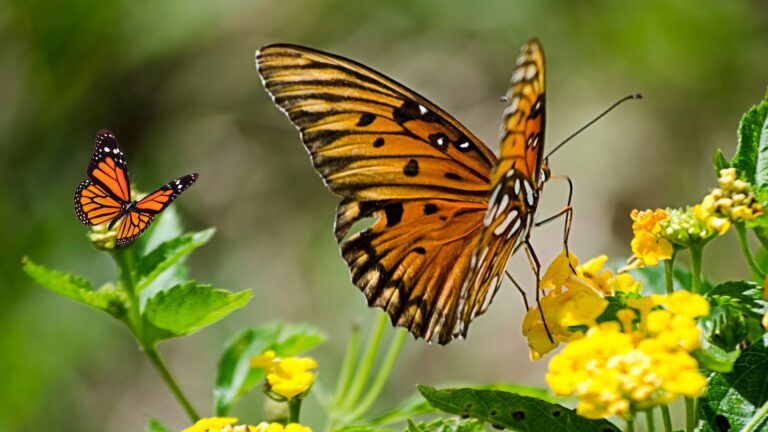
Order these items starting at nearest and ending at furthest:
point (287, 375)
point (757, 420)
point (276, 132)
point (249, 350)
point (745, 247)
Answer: point (757, 420)
point (745, 247)
point (287, 375)
point (249, 350)
point (276, 132)

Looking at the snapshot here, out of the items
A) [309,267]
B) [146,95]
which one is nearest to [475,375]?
[309,267]

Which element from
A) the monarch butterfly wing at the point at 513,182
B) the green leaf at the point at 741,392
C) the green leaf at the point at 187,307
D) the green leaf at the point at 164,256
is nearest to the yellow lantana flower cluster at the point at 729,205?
the green leaf at the point at 741,392

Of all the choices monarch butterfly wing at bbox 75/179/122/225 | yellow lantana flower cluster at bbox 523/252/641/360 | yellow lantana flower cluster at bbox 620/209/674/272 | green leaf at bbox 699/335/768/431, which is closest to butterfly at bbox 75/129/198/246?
monarch butterfly wing at bbox 75/179/122/225

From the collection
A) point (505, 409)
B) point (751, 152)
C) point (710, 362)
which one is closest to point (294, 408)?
point (505, 409)

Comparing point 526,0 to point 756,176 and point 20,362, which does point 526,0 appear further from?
point 756,176

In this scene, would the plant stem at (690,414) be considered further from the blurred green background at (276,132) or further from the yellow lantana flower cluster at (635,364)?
the blurred green background at (276,132)

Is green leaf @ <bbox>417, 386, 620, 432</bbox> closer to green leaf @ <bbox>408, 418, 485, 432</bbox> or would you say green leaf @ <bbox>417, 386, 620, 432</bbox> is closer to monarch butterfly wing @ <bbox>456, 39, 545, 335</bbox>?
green leaf @ <bbox>408, 418, 485, 432</bbox>

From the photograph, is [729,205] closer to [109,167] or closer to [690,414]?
[690,414]
